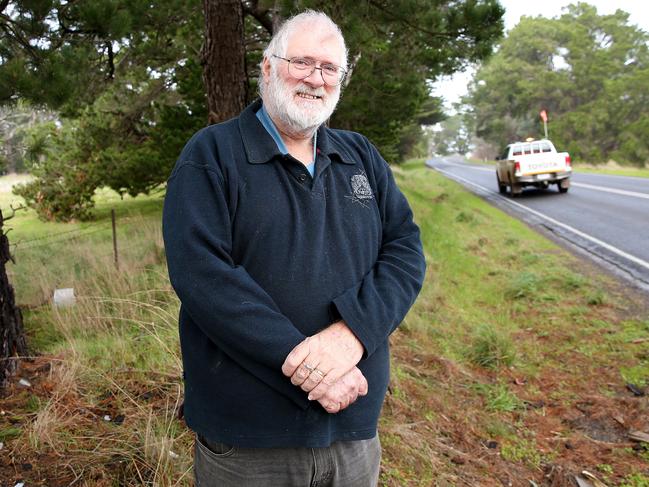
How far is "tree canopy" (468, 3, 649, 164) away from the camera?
4694 cm

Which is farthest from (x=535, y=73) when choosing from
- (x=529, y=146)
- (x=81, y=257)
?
(x=81, y=257)

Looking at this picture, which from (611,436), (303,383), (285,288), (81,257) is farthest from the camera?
(81,257)

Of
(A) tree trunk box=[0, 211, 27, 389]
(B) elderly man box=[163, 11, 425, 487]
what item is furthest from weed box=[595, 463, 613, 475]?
(A) tree trunk box=[0, 211, 27, 389]

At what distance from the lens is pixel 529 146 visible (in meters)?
17.8

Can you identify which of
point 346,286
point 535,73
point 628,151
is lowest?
point 628,151

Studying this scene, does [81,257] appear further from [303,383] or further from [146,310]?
[303,383]

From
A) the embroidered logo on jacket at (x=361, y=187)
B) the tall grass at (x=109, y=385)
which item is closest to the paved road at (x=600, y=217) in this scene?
the tall grass at (x=109, y=385)

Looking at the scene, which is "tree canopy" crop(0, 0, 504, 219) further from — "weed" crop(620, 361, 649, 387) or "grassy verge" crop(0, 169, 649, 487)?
"weed" crop(620, 361, 649, 387)

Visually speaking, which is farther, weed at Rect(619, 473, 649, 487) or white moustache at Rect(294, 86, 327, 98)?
weed at Rect(619, 473, 649, 487)

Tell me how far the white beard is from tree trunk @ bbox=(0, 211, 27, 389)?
2.46 m

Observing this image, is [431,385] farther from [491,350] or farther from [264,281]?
[264,281]

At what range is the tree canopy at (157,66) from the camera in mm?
4145

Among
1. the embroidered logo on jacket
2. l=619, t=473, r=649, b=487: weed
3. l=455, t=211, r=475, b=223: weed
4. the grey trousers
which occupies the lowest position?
l=455, t=211, r=475, b=223: weed

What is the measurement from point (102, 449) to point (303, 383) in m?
1.72
